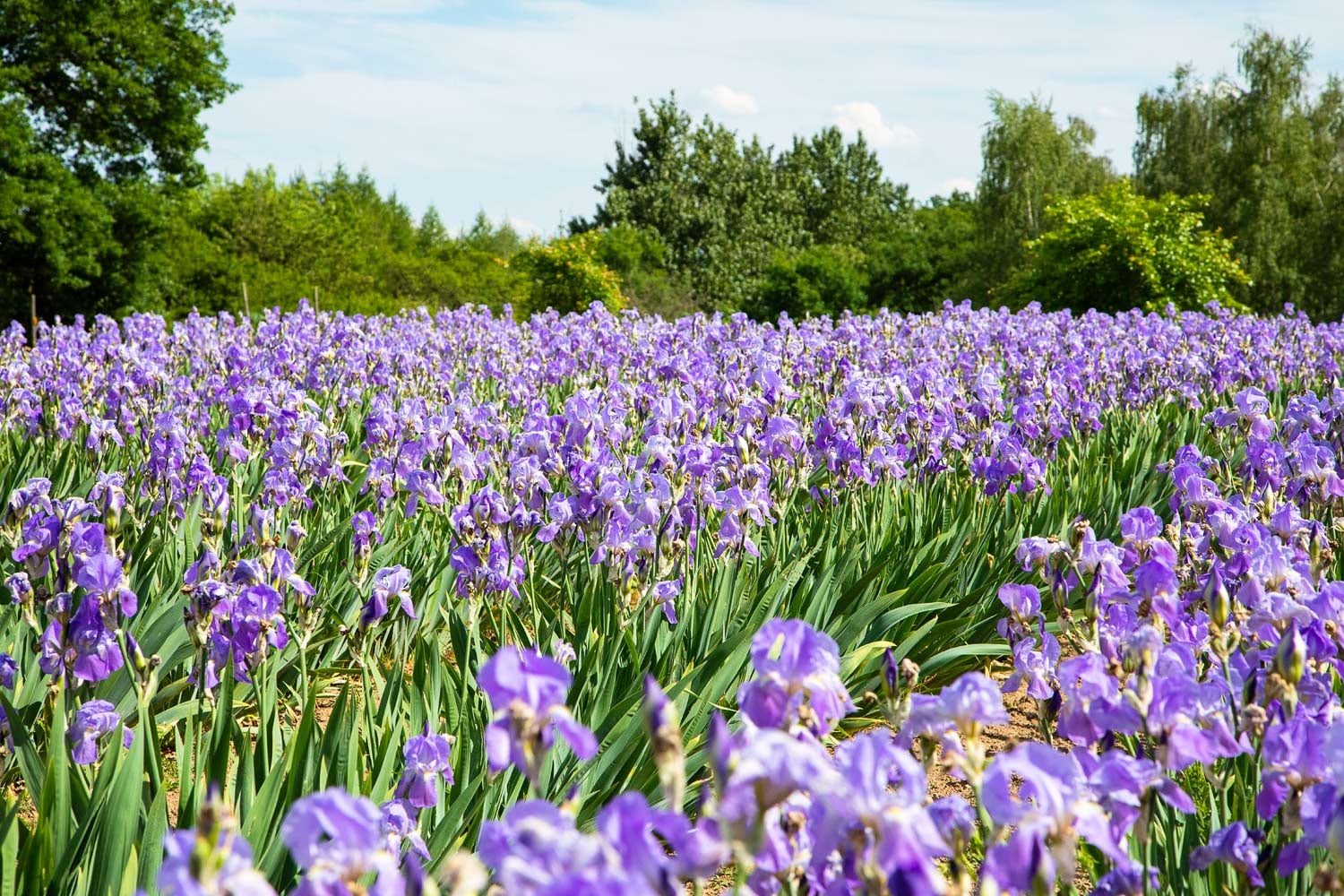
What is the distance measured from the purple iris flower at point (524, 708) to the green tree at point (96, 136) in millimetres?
23541

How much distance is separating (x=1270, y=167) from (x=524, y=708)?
1197 inches

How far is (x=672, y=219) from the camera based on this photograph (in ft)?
123

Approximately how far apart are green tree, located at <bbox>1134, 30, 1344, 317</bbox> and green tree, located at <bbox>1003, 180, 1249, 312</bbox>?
6977 mm

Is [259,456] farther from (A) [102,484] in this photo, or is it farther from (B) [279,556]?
(B) [279,556]

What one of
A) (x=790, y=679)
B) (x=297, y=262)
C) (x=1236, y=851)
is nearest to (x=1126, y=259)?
(x=1236, y=851)

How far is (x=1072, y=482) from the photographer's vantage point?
16.9ft

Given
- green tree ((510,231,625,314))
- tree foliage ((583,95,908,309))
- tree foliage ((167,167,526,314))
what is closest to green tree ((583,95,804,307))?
tree foliage ((583,95,908,309))

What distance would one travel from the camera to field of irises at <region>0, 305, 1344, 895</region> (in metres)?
1.00

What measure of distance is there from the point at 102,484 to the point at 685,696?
1616mm

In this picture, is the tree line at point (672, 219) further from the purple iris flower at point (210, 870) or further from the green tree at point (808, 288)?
the purple iris flower at point (210, 870)

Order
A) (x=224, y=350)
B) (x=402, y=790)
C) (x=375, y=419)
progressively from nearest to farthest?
(x=402, y=790) → (x=375, y=419) → (x=224, y=350)

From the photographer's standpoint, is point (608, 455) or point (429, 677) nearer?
point (429, 677)

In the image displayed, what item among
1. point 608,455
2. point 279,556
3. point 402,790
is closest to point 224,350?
point 608,455

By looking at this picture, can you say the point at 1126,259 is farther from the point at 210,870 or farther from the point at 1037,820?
the point at 210,870
